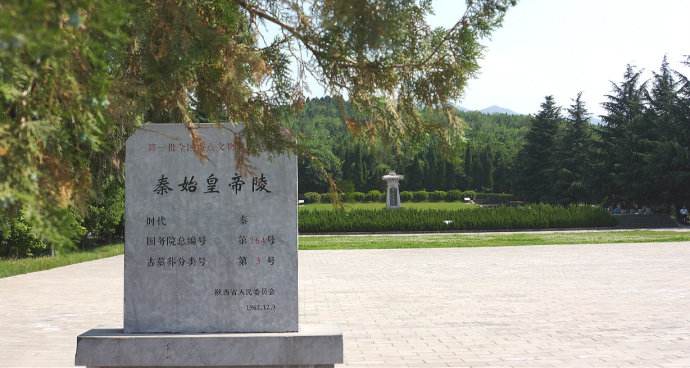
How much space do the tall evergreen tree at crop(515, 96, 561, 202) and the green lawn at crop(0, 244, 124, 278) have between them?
4026 centimetres

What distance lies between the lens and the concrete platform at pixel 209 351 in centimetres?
504

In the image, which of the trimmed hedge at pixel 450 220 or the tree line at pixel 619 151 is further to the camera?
the tree line at pixel 619 151

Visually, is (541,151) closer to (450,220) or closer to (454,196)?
(450,220)

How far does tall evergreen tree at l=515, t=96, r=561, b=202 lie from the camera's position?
184ft

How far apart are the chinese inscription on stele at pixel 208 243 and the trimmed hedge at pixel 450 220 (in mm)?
26855


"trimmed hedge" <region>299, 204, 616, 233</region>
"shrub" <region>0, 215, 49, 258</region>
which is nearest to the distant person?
"trimmed hedge" <region>299, 204, 616, 233</region>

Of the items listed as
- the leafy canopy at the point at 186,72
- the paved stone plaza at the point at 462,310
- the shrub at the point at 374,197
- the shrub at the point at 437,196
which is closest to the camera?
the leafy canopy at the point at 186,72

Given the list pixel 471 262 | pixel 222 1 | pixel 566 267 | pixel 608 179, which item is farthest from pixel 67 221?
pixel 608 179

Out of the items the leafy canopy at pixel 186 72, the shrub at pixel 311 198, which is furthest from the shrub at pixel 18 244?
the shrub at pixel 311 198

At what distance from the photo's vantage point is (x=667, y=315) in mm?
8773

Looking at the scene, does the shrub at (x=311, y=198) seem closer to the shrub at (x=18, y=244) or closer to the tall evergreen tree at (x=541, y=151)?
the tall evergreen tree at (x=541, y=151)

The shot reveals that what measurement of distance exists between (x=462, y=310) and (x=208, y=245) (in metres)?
5.13

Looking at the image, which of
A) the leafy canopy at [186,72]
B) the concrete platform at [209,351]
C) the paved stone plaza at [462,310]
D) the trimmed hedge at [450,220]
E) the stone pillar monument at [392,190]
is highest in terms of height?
the stone pillar monument at [392,190]

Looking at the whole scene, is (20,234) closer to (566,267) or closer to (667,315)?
(566,267)
